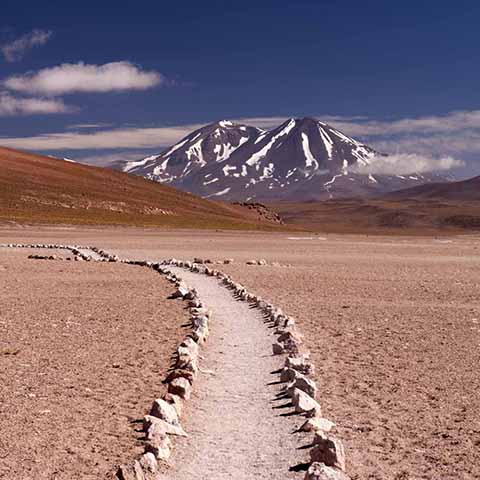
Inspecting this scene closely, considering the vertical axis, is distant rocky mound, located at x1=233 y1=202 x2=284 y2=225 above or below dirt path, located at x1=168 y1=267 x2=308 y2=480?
above

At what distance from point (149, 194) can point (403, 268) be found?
114989 mm

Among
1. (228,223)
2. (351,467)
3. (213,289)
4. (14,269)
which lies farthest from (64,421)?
(228,223)

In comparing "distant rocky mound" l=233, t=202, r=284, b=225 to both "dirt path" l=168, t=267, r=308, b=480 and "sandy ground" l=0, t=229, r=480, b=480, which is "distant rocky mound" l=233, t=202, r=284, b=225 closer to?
"sandy ground" l=0, t=229, r=480, b=480

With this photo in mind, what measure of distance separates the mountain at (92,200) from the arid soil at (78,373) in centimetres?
7410

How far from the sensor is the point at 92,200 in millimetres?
129750

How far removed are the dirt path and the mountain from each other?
83317mm

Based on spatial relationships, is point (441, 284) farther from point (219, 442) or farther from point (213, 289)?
point (219, 442)

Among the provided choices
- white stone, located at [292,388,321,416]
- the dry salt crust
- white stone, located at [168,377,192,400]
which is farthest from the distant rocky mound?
white stone, located at [292,388,321,416]

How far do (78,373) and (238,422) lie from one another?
4176 mm

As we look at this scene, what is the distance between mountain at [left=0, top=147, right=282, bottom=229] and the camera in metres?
114

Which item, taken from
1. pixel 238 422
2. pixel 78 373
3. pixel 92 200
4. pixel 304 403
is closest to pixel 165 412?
pixel 238 422

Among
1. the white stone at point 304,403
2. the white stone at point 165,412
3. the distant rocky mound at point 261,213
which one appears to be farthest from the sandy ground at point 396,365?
the distant rocky mound at point 261,213

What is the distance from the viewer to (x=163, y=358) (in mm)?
15453

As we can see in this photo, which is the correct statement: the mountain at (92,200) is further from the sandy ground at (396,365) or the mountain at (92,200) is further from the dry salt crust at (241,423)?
the dry salt crust at (241,423)
